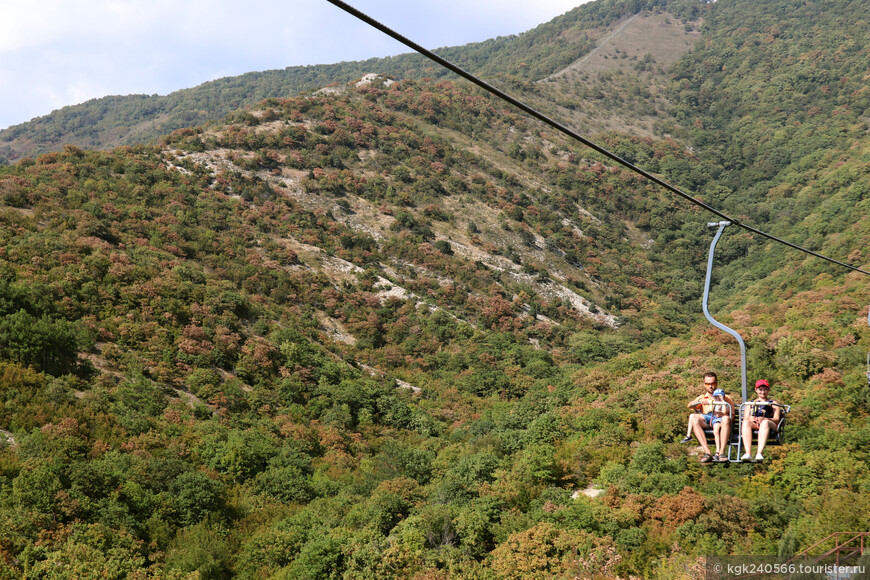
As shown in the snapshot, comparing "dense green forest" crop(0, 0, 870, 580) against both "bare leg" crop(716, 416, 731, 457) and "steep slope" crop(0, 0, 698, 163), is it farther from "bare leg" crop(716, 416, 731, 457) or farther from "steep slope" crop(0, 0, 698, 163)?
"steep slope" crop(0, 0, 698, 163)

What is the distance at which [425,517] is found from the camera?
24.0 m

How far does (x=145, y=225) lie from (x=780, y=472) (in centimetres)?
4933

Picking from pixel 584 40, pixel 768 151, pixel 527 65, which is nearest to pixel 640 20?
pixel 584 40

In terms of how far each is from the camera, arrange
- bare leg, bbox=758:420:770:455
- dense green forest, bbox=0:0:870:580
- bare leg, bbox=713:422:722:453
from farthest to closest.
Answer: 1. dense green forest, bbox=0:0:870:580
2. bare leg, bbox=713:422:722:453
3. bare leg, bbox=758:420:770:455

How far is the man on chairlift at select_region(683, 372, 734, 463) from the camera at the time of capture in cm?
1166

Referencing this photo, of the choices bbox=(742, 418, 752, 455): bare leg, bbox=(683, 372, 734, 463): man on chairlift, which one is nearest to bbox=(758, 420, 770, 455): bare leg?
bbox=(742, 418, 752, 455): bare leg

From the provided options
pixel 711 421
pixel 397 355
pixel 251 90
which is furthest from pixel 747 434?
pixel 251 90

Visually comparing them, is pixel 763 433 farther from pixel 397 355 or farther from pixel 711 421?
pixel 397 355

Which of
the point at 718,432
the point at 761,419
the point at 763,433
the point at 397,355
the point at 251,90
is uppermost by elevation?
the point at 251,90

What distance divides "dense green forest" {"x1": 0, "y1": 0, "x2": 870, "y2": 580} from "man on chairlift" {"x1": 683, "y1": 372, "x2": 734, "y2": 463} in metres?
8.06

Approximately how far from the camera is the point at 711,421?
12180 mm

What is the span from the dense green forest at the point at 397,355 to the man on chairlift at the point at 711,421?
806 centimetres

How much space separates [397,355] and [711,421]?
39.7 metres

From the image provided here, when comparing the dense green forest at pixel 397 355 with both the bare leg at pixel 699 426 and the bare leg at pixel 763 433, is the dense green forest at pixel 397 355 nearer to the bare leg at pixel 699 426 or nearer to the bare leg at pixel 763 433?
the bare leg at pixel 699 426
